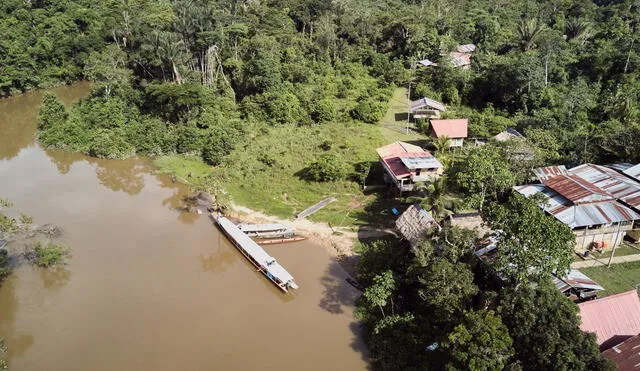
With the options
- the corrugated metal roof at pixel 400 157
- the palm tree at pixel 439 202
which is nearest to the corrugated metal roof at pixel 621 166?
the corrugated metal roof at pixel 400 157

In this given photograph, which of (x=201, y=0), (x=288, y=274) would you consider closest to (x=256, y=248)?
(x=288, y=274)

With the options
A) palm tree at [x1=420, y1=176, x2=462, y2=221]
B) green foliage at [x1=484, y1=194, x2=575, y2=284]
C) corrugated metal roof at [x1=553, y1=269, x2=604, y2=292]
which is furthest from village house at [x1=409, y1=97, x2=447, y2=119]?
green foliage at [x1=484, y1=194, x2=575, y2=284]

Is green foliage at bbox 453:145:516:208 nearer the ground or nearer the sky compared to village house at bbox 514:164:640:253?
nearer the sky

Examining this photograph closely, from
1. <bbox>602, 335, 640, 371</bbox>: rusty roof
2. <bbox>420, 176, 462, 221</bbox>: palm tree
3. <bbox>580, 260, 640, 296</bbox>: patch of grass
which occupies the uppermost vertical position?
<bbox>420, 176, 462, 221</bbox>: palm tree

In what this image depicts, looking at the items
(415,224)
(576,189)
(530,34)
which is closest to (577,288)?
(415,224)

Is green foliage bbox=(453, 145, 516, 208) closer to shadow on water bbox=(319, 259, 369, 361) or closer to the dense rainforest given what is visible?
the dense rainforest

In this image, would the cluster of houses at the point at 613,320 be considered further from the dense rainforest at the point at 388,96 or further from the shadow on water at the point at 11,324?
the shadow on water at the point at 11,324
